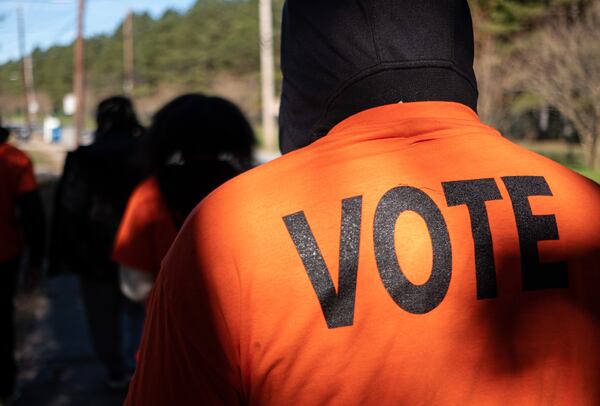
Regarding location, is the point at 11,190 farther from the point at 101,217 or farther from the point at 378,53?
the point at 378,53

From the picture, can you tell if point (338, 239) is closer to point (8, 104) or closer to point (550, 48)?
point (550, 48)

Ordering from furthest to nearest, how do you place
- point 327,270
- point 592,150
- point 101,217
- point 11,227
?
point 592,150, point 11,227, point 101,217, point 327,270

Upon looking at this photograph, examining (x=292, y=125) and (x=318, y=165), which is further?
(x=292, y=125)

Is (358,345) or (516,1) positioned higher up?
(516,1)

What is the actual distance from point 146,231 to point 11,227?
1747 millimetres

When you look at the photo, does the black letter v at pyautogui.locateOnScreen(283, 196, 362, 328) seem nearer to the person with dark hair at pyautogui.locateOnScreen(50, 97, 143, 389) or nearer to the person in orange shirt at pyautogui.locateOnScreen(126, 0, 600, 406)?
the person in orange shirt at pyautogui.locateOnScreen(126, 0, 600, 406)

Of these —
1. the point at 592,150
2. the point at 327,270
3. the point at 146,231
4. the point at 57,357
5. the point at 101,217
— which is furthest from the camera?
the point at 592,150

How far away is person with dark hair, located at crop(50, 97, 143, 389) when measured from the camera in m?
3.46

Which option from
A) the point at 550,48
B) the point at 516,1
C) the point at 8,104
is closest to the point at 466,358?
the point at 550,48

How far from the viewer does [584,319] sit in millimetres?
953

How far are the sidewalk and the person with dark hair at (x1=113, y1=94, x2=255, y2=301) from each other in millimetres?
1856

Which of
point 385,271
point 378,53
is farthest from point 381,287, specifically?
point 378,53

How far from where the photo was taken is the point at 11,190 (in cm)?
367

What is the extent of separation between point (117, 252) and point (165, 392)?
166 centimetres
